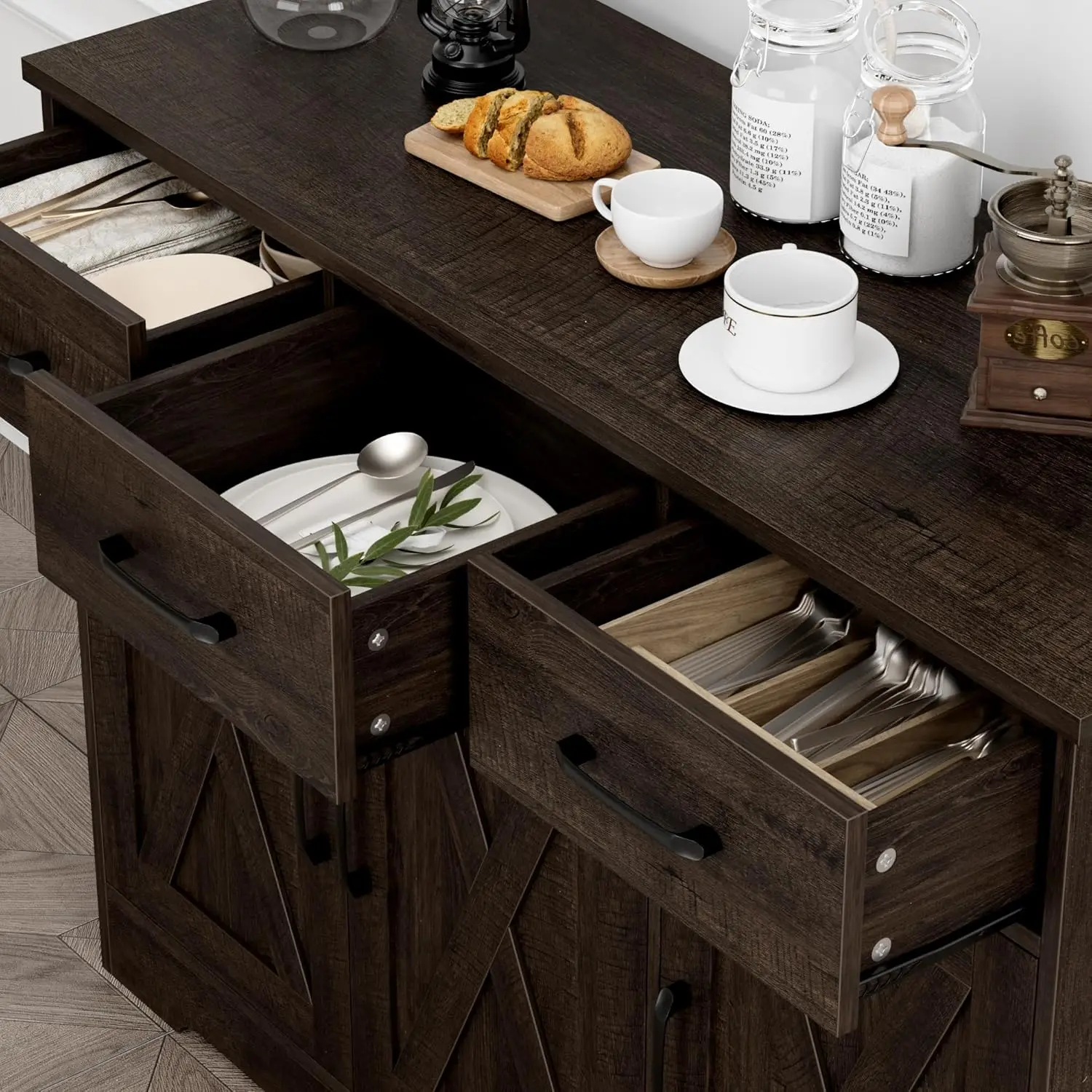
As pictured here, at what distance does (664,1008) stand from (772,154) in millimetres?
668

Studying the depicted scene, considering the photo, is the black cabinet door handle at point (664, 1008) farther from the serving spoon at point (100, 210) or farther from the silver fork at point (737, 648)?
the serving spoon at point (100, 210)

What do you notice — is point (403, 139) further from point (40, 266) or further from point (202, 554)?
point (202, 554)

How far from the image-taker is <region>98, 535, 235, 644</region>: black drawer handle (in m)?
1.29

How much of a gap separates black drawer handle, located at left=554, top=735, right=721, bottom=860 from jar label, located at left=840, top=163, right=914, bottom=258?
0.50m

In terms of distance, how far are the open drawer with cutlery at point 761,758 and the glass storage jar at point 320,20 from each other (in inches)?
31.2

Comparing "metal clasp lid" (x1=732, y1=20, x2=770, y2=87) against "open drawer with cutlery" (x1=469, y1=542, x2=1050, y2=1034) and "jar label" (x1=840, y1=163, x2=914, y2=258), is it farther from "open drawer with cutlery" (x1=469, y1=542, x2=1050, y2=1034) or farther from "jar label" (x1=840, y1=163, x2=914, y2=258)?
"open drawer with cutlery" (x1=469, y1=542, x2=1050, y2=1034)

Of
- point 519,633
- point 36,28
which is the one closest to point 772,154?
point 519,633

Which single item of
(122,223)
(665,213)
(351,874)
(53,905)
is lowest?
(53,905)

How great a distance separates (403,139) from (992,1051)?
934 mm

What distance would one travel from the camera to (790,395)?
52.6 inches

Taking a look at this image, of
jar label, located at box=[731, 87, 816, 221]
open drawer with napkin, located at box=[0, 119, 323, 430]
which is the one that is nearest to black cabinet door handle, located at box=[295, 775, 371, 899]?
open drawer with napkin, located at box=[0, 119, 323, 430]

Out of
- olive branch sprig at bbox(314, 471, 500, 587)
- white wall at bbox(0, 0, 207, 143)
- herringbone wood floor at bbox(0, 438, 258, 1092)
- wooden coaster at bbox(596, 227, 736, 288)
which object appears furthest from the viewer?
white wall at bbox(0, 0, 207, 143)

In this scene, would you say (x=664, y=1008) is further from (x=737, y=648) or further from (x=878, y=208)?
(x=878, y=208)

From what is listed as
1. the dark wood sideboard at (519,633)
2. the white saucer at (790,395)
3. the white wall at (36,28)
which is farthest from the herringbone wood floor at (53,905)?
the white saucer at (790,395)
